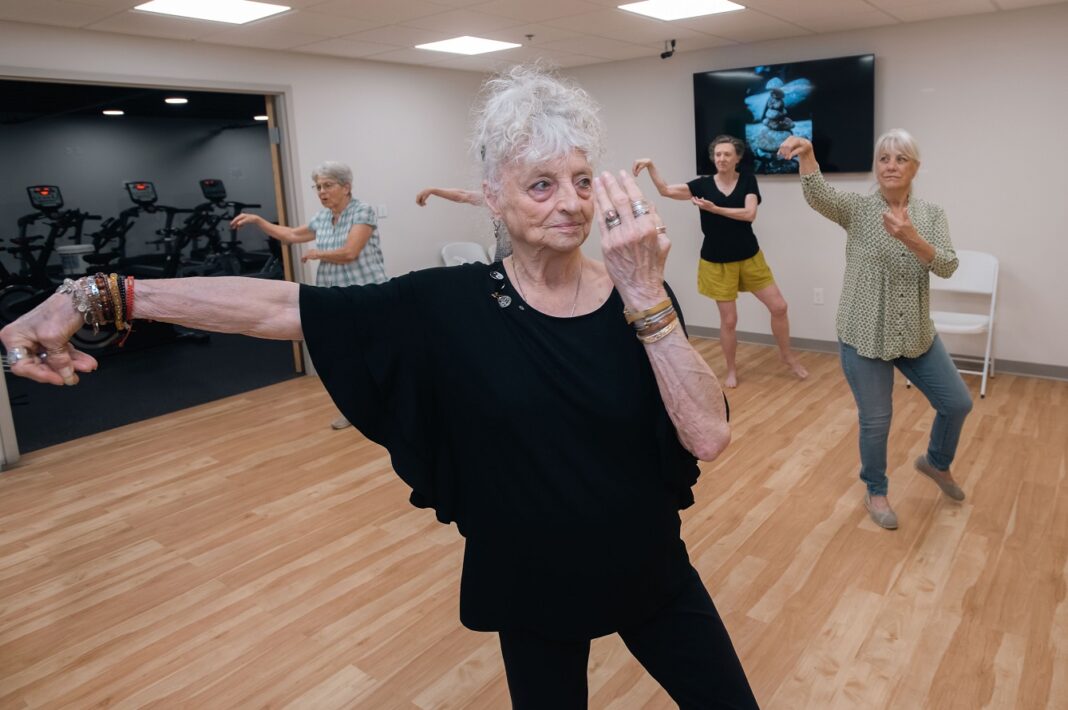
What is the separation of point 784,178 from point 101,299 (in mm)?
5843

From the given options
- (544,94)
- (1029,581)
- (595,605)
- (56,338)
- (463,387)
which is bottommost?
(1029,581)

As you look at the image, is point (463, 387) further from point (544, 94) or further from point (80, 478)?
point (80, 478)

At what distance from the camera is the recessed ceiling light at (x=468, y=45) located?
559 cm

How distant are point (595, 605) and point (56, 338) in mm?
887

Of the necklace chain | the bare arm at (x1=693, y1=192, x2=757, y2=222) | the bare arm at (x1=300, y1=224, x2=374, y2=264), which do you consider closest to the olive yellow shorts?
the bare arm at (x1=693, y1=192, x2=757, y2=222)

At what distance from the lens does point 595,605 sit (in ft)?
4.16

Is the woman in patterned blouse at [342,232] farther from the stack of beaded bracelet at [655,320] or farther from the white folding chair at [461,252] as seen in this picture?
the stack of beaded bracelet at [655,320]

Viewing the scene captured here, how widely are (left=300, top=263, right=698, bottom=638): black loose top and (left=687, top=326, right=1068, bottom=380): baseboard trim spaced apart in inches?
197

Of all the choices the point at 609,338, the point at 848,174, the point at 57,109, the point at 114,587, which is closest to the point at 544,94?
the point at 609,338

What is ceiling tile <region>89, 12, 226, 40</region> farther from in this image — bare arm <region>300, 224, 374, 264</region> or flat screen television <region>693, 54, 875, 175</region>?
flat screen television <region>693, 54, 875, 175</region>

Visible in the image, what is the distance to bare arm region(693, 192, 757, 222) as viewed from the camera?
4973mm

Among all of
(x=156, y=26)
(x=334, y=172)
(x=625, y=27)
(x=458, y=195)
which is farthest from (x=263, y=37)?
(x=458, y=195)

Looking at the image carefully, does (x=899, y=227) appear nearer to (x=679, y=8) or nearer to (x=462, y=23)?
(x=679, y=8)

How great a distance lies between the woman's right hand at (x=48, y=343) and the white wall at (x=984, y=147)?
18.6 ft
